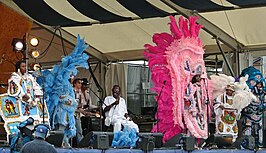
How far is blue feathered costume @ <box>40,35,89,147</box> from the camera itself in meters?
10.1

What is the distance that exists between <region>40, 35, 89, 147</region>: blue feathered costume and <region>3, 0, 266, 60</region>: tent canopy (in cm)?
286

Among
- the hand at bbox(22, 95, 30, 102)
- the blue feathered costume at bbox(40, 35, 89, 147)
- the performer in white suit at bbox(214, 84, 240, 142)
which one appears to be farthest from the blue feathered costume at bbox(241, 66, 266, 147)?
the hand at bbox(22, 95, 30, 102)

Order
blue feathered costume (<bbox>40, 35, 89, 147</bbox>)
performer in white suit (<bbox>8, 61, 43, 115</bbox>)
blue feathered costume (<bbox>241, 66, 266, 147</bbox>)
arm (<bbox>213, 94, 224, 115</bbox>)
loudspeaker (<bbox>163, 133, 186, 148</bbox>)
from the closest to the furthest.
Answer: performer in white suit (<bbox>8, 61, 43, 115</bbox>)
blue feathered costume (<bbox>40, 35, 89, 147</bbox>)
loudspeaker (<bbox>163, 133, 186, 148</bbox>)
arm (<bbox>213, 94, 224, 115</bbox>)
blue feathered costume (<bbox>241, 66, 266, 147</bbox>)

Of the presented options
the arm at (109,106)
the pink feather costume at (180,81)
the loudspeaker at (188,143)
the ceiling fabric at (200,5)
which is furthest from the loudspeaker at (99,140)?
the ceiling fabric at (200,5)

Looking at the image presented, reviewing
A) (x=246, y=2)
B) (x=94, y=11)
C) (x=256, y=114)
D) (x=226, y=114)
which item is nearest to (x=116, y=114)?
(x=226, y=114)

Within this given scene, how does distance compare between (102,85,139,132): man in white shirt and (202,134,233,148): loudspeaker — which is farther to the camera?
(102,85,139,132): man in white shirt

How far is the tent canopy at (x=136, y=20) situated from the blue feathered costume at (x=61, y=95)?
286cm

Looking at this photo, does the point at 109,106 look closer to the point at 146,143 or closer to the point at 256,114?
the point at 256,114

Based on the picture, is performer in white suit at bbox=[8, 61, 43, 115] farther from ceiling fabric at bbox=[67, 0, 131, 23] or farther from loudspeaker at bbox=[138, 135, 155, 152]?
ceiling fabric at bbox=[67, 0, 131, 23]

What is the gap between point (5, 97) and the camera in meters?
9.55

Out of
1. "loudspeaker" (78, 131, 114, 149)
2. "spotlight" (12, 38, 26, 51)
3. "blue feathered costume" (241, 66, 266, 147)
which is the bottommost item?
"loudspeaker" (78, 131, 114, 149)

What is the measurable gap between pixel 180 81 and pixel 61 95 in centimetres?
219

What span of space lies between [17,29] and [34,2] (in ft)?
2.10

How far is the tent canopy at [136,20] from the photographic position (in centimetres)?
1278
